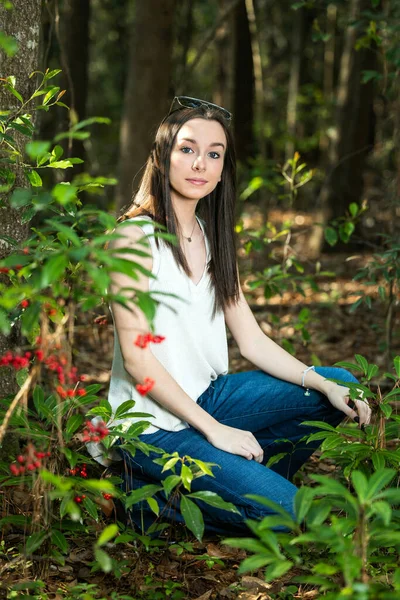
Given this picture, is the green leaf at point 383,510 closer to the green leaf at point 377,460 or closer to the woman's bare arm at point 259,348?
the green leaf at point 377,460

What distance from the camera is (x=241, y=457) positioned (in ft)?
8.93

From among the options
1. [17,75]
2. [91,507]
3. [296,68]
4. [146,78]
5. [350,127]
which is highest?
[296,68]

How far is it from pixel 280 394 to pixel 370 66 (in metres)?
6.80

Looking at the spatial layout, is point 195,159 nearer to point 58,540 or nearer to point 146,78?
point 58,540

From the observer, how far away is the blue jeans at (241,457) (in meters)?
2.65

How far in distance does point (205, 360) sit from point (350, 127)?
605 cm

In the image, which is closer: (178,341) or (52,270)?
(52,270)

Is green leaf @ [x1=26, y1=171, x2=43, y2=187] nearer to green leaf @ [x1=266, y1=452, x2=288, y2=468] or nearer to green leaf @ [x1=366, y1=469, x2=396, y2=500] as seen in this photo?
green leaf @ [x1=266, y1=452, x2=288, y2=468]

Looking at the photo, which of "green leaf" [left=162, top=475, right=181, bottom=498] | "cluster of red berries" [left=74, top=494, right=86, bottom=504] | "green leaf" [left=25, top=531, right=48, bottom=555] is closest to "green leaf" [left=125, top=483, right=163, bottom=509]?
"green leaf" [left=162, top=475, right=181, bottom=498]

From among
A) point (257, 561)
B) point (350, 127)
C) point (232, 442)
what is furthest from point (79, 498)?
point (350, 127)

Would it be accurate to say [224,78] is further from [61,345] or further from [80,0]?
[61,345]

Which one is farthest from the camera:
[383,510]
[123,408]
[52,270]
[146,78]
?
[146,78]

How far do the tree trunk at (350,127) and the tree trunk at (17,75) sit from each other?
18.3 feet

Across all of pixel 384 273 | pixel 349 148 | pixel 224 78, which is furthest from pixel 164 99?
pixel 224 78
